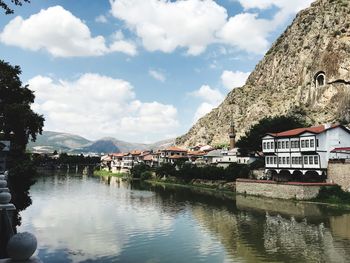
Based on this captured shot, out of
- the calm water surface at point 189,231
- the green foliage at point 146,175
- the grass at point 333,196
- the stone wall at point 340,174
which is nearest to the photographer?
the calm water surface at point 189,231

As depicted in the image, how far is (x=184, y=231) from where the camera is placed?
134 feet

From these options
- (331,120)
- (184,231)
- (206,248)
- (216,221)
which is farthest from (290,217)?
(331,120)

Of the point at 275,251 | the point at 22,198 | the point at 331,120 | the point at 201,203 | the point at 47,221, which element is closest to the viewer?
the point at 22,198

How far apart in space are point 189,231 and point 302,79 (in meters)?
126

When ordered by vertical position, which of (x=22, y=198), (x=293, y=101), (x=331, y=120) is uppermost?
(x=293, y=101)

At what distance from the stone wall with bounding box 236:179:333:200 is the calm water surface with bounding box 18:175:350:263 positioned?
2.74 metres

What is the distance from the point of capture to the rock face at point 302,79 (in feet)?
440

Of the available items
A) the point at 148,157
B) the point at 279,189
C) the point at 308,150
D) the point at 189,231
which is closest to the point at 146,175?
the point at 148,157

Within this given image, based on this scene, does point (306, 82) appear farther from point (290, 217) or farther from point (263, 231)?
point (263, 231)

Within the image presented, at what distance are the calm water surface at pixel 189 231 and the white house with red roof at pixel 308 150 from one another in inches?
409

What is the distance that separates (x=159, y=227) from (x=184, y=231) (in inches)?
142

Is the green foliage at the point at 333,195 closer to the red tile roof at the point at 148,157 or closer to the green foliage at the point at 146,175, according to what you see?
the green foliage at the point at 146,175

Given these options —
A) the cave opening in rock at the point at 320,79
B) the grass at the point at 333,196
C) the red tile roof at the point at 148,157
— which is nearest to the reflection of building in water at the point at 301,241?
the grass at the point at 333,196

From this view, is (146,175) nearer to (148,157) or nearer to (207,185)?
(148,157)
